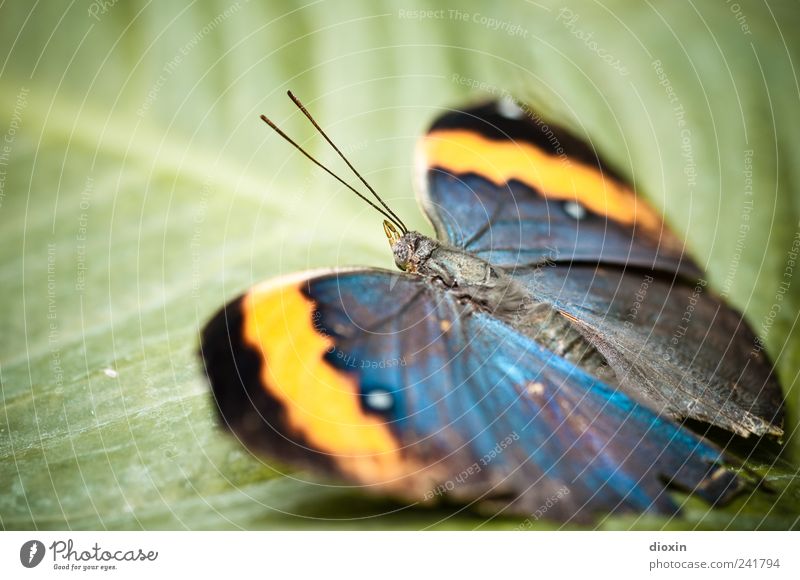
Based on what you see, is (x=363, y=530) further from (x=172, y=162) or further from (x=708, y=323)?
(x=172, y=162)

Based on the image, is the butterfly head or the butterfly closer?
the butterfly

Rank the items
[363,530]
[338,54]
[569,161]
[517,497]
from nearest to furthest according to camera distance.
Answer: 1. [517,497]
2. [363,530]
3. [569,161]
4. [338,54]

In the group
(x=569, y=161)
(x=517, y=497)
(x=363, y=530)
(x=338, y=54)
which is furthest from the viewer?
(x=338, y=54)

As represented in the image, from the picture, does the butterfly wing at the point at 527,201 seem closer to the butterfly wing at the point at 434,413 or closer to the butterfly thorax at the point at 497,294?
the butterfly thorax at the point at 497,294

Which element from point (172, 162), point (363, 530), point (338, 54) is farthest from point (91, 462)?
point (338, 54)
